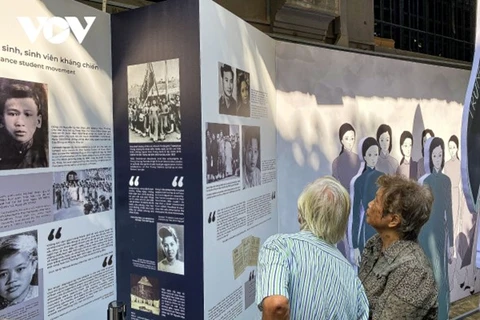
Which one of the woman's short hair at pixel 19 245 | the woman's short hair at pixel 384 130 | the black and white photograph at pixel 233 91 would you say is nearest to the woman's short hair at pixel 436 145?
the woman's short hair at pixel 384 130

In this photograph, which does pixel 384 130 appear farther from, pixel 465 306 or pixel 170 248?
pixel 170 248

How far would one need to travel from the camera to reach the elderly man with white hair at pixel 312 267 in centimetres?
171

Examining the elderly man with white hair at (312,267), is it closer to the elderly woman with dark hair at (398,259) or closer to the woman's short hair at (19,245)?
the elderly woman with dark hair at (398,259)

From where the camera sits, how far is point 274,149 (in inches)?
151

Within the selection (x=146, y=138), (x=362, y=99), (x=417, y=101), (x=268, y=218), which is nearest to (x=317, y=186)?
(x=146, y=138)

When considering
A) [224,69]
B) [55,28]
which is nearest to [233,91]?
[224,69]

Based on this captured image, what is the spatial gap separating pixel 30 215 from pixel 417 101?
4.13m

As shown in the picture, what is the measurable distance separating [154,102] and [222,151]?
0.49 m

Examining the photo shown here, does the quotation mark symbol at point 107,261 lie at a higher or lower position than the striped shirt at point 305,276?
lower

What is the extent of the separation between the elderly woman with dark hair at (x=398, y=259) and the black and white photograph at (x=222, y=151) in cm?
89

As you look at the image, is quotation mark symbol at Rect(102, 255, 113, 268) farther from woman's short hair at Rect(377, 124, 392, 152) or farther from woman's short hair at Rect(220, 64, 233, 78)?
woman's short hair at Rect(377, 124, 392, 152)

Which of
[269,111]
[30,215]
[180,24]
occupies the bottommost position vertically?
[30,215]

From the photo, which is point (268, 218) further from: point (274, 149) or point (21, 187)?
point (21, 187)

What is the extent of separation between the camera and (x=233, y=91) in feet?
9.55
